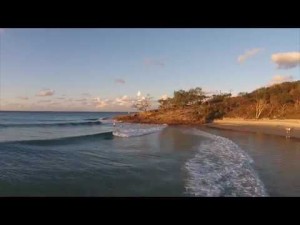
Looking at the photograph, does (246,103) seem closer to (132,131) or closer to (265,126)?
(265,126)

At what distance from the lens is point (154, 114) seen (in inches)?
885

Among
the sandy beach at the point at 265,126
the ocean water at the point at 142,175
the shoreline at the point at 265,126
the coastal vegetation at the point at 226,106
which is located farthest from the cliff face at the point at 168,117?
the ocean water at the point at 142,175

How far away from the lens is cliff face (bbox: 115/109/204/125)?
69.8 feet

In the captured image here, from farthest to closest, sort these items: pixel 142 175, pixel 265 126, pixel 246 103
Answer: pixel 246 103 → pixel 265 126 → pixel 142 175

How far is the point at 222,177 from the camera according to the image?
4.78m

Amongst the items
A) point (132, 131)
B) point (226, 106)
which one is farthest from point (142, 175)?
point (226, 106)

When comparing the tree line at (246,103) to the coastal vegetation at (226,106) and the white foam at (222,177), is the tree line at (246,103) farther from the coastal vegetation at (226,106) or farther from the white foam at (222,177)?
the white foam at (222,177)

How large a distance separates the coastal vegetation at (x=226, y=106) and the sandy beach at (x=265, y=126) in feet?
1.06

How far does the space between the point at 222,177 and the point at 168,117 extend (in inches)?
659

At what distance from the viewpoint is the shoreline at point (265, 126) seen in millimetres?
13245

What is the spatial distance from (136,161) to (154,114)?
51.8 feet

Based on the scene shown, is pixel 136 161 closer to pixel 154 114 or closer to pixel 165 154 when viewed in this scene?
pixel 165 154
